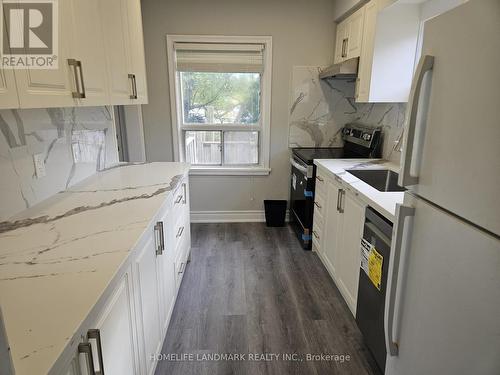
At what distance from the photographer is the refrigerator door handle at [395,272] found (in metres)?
1.17

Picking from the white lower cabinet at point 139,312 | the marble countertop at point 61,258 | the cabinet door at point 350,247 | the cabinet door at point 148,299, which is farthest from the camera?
the cabinet door at point 350,247

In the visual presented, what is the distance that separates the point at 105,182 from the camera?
2.15m

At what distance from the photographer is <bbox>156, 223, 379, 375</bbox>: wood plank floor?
1.87 m

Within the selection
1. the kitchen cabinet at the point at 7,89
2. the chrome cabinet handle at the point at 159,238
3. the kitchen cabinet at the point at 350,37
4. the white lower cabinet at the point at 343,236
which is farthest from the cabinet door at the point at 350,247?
the kitchen cabinet at the point at 7,89

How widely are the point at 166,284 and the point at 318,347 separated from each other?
1.03m

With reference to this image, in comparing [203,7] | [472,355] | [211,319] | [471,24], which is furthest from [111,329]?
[203,7]

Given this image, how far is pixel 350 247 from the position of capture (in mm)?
2191

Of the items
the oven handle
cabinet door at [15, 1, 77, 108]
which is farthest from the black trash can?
cabinet door at [15, 1, 77, 108]

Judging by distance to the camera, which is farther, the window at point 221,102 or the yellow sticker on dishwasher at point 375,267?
the window at point 221,102

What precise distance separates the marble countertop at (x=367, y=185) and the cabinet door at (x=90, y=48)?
5.20ft

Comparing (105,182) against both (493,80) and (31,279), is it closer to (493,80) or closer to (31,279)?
(31,279)

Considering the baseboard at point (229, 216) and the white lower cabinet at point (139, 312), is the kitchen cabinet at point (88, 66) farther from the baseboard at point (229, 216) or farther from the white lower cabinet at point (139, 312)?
the baseboard at point (229, 216)

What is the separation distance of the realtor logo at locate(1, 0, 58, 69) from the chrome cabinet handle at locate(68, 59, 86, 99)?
127 mm

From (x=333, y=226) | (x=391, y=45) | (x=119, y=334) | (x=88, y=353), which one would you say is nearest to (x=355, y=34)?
(x=391, y=45)
